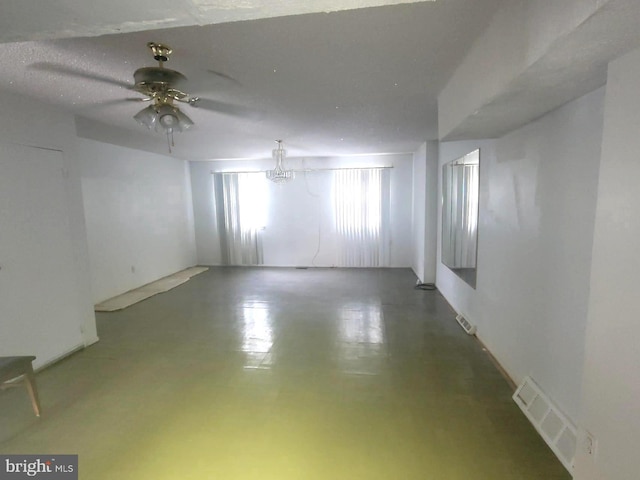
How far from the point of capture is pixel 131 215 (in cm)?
504

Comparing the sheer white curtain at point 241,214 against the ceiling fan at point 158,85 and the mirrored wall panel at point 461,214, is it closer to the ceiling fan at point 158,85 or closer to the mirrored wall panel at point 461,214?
the mirrored wall panel at point 461,214

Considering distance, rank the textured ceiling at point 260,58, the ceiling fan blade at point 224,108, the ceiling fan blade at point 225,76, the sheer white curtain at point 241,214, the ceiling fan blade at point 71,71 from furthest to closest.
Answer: the sheer white curtain at point 241,214 < the ceiling fan blade at point 224,108 < the ceiling fan blade at point 225,76 < the ceiling fan blade at point 71,71 < the textured ceiling at point 260,58

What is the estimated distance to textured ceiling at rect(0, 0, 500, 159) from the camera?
3.29 feet

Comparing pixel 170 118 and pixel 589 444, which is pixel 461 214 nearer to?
pixel 589 444

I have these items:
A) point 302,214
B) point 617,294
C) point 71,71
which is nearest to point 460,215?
point 617,294

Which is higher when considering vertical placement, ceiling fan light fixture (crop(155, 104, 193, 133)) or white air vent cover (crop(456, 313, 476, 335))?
ceiling fan light fixture (crop(155, 104, 193, 133))

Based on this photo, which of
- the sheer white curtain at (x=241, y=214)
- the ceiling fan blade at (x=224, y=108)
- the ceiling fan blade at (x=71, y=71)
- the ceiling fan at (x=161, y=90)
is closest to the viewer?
the ceiling fan at (x=161, y=90)

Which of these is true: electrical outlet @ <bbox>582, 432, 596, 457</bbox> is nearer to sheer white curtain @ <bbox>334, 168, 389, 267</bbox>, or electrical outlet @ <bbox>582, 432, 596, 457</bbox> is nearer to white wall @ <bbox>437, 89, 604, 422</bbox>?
white wall @ <bbox>437, 89, 604, 422</bbox>

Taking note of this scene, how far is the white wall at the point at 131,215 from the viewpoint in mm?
4340

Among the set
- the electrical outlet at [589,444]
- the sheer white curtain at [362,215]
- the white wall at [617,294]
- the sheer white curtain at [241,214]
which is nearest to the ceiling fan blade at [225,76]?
the white wall at [617,294]

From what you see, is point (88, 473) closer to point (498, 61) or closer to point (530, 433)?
point (530, 433)

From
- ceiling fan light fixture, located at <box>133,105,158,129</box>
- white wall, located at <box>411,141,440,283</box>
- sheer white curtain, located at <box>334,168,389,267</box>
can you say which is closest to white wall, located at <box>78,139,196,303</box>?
ceiling fan light fixture, located at <box>133,105,158,129</box>

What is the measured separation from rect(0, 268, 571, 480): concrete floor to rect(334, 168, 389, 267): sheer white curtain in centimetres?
272

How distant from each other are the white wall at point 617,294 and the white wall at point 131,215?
5.28 m
